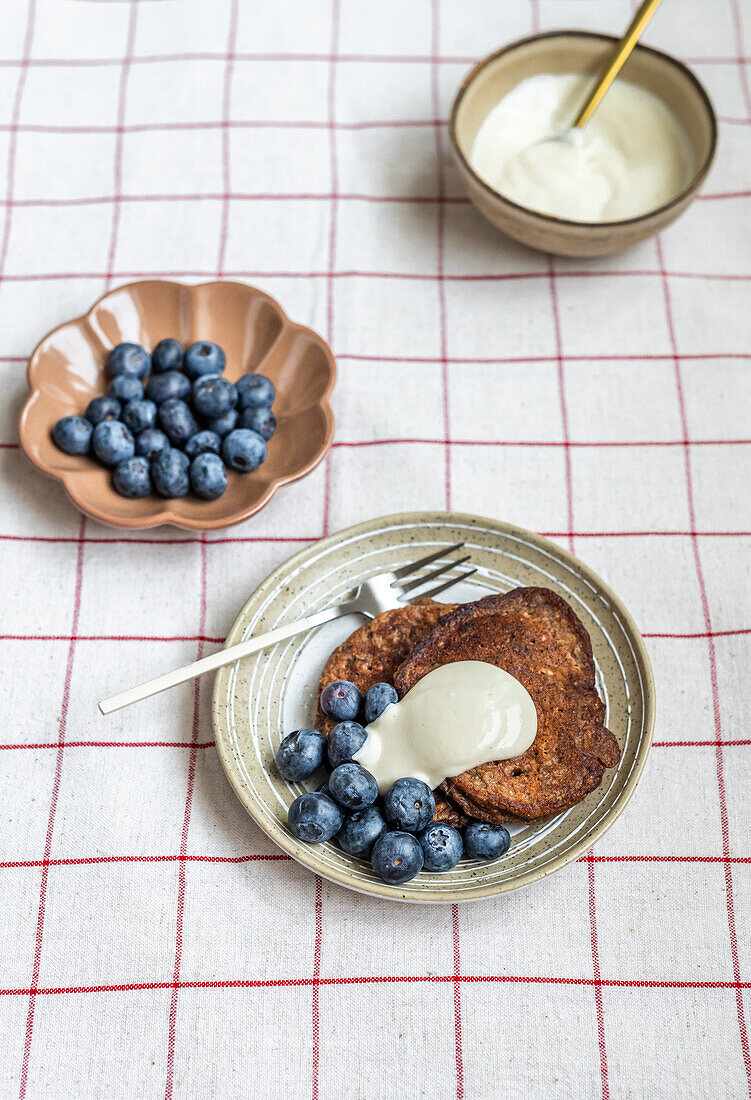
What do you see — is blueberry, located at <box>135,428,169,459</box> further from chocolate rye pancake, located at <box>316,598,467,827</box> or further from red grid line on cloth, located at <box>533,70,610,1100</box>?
red grid line on cloth, located at <box>533,70,610,1100</box>

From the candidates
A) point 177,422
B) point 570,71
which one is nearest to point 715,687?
point 177,422

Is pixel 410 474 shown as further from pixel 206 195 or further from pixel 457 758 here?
pixel 206 195

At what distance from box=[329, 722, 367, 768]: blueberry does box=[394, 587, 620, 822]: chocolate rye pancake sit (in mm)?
98

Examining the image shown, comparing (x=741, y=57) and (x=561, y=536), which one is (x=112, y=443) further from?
(x=741, y=57)

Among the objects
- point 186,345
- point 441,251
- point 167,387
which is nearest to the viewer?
point 167,387

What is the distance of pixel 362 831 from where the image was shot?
1259mm

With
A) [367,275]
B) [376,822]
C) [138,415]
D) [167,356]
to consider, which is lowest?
[376,822]

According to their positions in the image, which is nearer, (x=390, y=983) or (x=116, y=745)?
(x=390, y=983)

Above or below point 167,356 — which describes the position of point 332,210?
above

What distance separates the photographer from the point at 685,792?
4.78 feet

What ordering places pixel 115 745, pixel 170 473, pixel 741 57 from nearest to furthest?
pixel 115 745
pixel 170 473
pixel 741 57

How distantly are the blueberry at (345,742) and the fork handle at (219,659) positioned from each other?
20cm

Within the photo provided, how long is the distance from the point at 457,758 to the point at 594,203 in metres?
1.22

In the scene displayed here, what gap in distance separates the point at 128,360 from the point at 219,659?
642 mm
